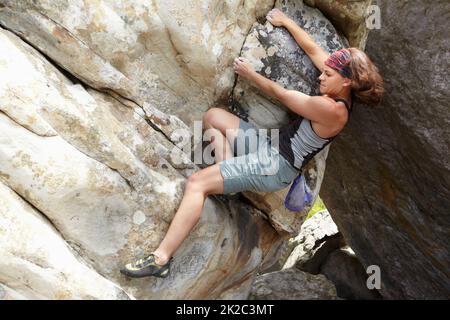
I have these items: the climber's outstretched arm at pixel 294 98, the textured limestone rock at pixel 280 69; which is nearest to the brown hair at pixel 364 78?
the climber's outstretched arm at pixel 294 98

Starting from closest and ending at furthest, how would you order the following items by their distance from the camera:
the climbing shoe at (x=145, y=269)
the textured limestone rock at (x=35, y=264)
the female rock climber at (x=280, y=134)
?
the textured limestone rock at (x=35, y=264)
the climbing shoe at (x=145, y=269)
the female rock climber at (x=280, y=134)

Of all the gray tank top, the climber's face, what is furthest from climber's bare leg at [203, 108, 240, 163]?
the climber's face

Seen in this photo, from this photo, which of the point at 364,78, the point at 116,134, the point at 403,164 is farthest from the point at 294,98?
the point at 403,164

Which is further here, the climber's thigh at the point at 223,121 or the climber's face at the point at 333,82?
the climber's thigh at the point at 223,121

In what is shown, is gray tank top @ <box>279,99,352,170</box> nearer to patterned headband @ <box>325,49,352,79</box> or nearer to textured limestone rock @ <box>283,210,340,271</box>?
patterned headband @ <box>325,49,352,79</box>

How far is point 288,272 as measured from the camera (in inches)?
390

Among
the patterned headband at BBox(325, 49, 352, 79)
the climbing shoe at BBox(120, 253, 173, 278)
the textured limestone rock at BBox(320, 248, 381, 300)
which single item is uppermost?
the patterned headband at BBox(325, 49, 352, 79)

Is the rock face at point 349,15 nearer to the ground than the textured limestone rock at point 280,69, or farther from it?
farther from it

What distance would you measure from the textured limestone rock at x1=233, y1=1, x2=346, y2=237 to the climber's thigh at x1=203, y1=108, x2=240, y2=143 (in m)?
0.26

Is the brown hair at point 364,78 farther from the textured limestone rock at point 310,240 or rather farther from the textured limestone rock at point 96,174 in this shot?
the textured limestone rock at point 310,240

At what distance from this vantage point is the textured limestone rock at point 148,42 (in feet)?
15.0

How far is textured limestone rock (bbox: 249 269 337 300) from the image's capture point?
934cm

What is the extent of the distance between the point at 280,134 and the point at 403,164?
2665 millimetres

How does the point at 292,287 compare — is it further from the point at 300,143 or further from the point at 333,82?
the point at 333,82
